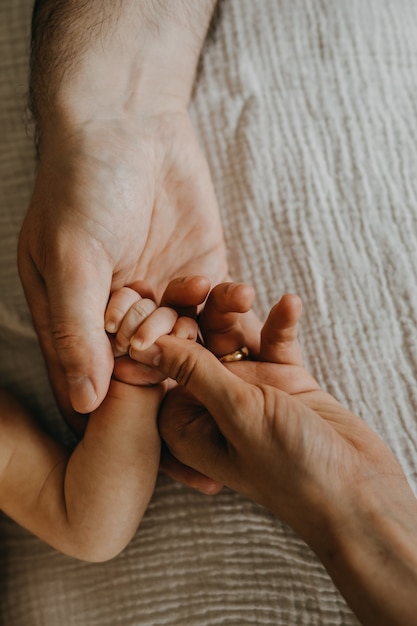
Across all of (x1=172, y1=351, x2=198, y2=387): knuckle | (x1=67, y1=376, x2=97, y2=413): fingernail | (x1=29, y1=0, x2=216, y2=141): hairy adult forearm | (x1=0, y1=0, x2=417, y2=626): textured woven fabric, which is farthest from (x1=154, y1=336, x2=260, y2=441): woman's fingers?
(x1=29, y1=0, x2=216, y2=141): hairy adult forearm

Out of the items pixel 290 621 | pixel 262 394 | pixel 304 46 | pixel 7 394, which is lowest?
pixel 290 621

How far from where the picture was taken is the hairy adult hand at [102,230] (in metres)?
0.81

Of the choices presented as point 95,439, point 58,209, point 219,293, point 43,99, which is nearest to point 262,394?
point 219,293

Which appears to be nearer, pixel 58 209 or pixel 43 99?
pixel 58 209

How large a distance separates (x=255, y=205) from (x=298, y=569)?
0.61 m

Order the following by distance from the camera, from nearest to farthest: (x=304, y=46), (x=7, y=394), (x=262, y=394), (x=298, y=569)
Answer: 1. (x=262, y=394)
2. (x=298, y=569)
3. (x=7, y=394)
4. (x=304, y=46)

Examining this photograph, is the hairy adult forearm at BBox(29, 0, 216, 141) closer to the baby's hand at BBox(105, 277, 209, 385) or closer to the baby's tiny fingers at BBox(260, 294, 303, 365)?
the baby's hand at BBox(105, 277, 209, 385)

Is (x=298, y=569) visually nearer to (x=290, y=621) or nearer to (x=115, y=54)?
(x=290, y=621)

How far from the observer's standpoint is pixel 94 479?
34.8 inches

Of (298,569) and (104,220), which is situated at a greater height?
(104,220)

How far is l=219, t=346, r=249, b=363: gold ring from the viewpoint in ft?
3.00

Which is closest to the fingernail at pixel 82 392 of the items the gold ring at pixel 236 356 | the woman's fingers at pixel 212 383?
the woman's fingers at pixel 212 383

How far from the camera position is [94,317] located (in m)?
0.81

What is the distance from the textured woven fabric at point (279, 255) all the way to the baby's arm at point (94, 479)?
80 millimetres
